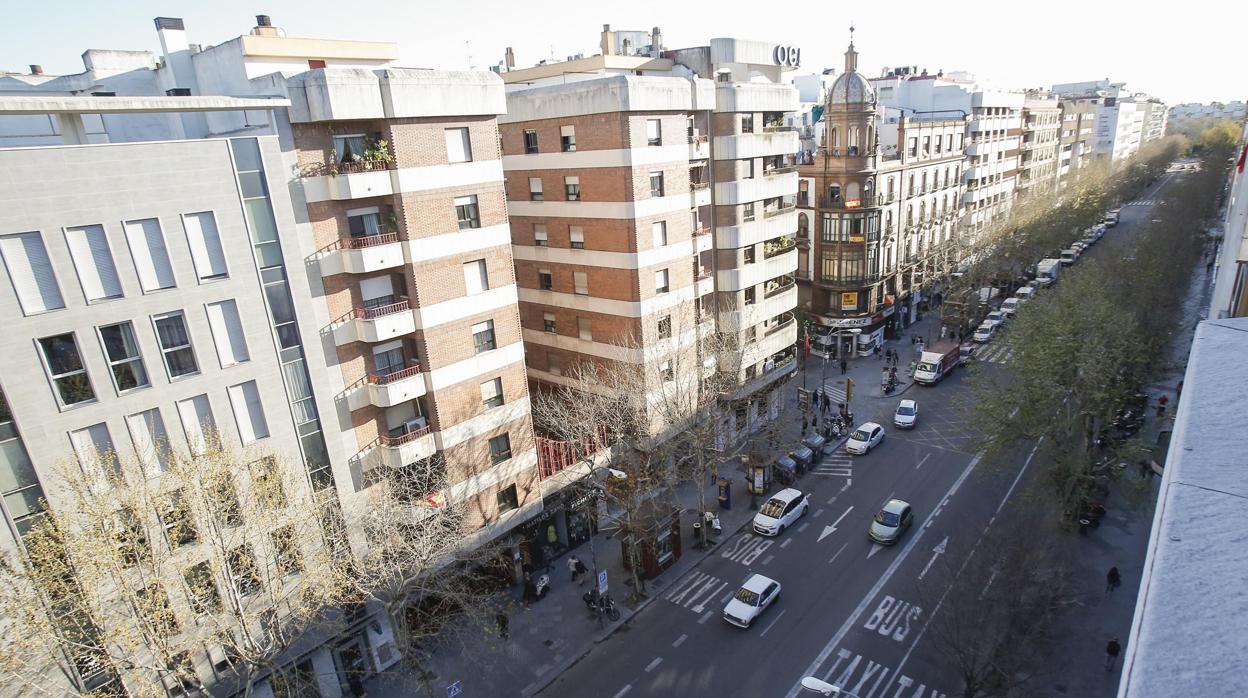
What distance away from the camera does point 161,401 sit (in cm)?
2239

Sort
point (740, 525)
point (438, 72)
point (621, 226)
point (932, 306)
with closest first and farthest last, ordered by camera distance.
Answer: point (438, 72) < point (621, 226) < point (740, 525) < point (932, 306)

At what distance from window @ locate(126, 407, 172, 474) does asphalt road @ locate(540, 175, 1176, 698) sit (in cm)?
1677

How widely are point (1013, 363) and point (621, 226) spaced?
2274cm

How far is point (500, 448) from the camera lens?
32531 mm

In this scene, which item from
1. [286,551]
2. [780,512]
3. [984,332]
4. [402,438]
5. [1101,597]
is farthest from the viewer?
[984,332]

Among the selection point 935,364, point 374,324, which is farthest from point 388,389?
point 935,364

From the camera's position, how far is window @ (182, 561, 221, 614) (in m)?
22.5

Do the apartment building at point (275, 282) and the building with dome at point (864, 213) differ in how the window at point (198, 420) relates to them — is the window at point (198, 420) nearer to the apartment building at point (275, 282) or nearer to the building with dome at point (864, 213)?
the apartment building at point (275, 282)

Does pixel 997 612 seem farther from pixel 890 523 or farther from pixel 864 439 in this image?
pixel 864 439

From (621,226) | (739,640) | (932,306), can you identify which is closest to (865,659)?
(739,640)

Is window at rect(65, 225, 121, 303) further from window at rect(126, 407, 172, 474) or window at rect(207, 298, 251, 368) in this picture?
window at rect(126, 407, 172, 474)

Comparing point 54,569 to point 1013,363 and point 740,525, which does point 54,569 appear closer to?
point 740,525

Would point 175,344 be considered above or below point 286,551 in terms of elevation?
above

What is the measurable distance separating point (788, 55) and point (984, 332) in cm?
3500
